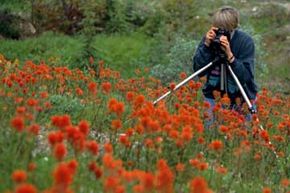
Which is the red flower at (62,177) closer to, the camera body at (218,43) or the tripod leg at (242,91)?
the tripod leg at (242,91)

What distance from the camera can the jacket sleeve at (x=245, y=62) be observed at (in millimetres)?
7734

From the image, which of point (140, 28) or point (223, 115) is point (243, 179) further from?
point (140, 28)

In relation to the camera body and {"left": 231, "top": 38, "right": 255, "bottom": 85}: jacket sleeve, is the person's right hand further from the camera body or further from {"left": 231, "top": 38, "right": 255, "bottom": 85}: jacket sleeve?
{"left": 231, "top": 38, "right": 255, "bottom": 85}: jacket sleeve

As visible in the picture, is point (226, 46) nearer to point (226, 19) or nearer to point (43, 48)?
point (226, 19)

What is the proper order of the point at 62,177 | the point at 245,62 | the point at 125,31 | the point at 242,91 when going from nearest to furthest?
the point at 62,177
the point at 242,91
the point at 245,62
the point at 125,31

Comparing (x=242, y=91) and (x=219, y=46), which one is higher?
(x=219, y=46)

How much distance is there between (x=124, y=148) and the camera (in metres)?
5.43

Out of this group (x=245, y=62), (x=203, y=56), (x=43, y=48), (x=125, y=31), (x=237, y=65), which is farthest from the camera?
(x=125, y=31)

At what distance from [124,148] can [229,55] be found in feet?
8.38

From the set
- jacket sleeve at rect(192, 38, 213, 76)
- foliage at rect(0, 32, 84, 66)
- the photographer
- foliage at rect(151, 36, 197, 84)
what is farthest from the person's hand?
foliage at rect(0, 32, 84, 66)

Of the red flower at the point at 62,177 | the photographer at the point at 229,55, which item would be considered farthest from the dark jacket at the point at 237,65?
the red flower at the point at 62,177

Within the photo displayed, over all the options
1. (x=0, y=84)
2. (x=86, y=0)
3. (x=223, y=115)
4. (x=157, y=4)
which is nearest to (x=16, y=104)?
(x=0, y=84)

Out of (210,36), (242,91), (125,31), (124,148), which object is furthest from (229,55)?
(125,31)

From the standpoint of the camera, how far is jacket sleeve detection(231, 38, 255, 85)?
25.4 ft
